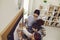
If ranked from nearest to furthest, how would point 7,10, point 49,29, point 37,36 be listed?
point 37,36 → point 7,10 → point 49,29

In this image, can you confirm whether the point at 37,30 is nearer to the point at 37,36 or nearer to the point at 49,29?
the point at 37,36

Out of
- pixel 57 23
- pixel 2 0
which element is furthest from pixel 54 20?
pixel 2 0

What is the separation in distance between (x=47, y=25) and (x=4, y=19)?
1.96 feet

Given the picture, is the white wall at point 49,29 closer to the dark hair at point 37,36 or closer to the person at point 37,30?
the person at point 37,30

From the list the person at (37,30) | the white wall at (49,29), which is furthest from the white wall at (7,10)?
the person at (37,30)

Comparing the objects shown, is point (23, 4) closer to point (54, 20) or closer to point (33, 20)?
point (54, 20)

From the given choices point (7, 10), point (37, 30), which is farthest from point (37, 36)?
point (7, 10)

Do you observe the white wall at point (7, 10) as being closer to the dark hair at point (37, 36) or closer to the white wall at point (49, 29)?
the white wall at point (49, 29)

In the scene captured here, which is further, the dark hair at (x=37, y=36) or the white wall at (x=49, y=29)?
the white wall at (x=49, y=29)

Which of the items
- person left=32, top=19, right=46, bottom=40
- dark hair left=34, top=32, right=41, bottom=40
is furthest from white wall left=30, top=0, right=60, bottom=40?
dark hair left=34, top=32, right=41, bottom=40

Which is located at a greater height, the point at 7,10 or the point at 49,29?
the point at 7,10

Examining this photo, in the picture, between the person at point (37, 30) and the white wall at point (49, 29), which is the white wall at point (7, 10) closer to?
the white wall at point (49, 29)

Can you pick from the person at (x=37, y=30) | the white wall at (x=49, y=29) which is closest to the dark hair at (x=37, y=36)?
the person at (x=37, y=30)

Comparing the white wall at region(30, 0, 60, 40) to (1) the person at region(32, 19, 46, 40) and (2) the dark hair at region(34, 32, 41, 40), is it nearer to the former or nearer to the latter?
(1) the person at region(32, 19, 46, 40)
